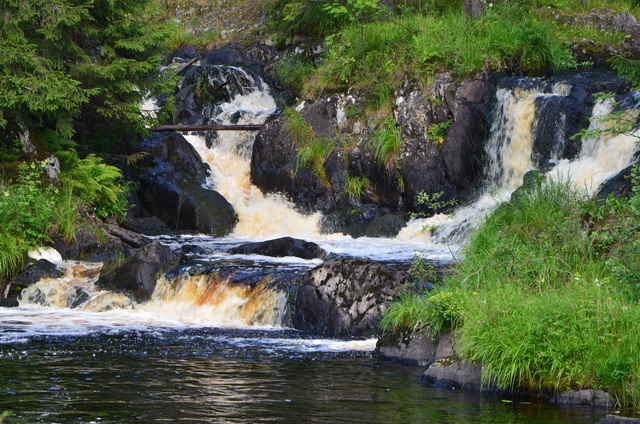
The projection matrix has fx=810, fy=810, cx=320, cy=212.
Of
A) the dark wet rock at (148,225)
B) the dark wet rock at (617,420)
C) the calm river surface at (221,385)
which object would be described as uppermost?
the dark wet rock at (148,225)

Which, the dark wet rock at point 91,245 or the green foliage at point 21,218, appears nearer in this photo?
the green foliage at point 21,218

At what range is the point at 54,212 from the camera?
14820mm

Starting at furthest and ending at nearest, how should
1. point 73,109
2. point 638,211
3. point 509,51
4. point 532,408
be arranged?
point 509,51, point 73,109, point 638,211, point 532,408

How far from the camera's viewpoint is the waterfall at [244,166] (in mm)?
18573

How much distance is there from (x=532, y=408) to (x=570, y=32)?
14.9 m

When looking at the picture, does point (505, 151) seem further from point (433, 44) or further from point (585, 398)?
point (585, 398)

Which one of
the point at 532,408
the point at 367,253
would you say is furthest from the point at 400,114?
the point at 532,408

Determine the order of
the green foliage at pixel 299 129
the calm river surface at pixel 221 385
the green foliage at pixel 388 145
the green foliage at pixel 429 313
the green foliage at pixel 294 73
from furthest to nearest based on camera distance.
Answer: the green foliage at pixel 294 73
the green foliage at pixel 299 129
the green foliage at pixel 388 145
the green foliage at pixel 429 313
the calm river surface at pixel 221 385

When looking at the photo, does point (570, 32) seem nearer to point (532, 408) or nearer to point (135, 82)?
point (135, 82)

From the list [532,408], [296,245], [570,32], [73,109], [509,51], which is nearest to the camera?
[532,408]

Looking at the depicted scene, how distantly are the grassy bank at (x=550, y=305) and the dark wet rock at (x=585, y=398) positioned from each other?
2.6 inches

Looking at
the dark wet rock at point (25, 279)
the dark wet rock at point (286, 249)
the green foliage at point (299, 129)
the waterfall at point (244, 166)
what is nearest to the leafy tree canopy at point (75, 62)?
the dark wet rock at point (25, 279)

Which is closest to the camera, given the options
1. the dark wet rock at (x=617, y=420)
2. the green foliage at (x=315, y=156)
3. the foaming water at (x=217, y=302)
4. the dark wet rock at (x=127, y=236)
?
the dark wet rock at (x=617, y=420)

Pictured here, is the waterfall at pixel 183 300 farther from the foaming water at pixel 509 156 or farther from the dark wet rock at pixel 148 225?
the foaming water at pixel 509 156
